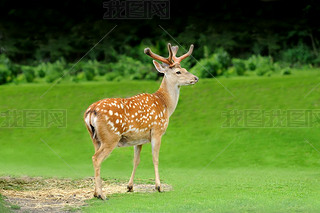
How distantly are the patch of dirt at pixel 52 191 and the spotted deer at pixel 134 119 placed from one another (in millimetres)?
603

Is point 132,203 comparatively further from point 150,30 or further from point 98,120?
point 150,30

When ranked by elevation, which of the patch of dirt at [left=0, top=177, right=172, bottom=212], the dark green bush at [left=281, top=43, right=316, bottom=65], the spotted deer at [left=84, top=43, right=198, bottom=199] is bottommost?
the patch of dirt at [left=0, top=177, right=172, bottom=212]

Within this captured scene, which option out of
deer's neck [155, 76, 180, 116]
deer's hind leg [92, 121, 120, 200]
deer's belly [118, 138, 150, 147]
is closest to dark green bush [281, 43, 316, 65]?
deer's neck [155, 76, 180, 116]

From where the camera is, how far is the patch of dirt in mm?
11727

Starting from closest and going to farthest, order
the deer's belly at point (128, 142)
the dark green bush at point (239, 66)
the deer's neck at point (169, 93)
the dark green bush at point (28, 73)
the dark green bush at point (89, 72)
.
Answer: the deer's belly at point (128, 142) < the deer's neck at point (169, 93) < the dark green bush at point (239, 66) < the dark green bush at point (89, 72) < the dark green bush at point (28, 73)

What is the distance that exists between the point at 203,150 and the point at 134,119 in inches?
241

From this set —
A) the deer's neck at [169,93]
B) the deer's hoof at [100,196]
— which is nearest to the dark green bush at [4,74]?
the deer's neck at [169,93]

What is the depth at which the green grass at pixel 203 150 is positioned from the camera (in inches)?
473

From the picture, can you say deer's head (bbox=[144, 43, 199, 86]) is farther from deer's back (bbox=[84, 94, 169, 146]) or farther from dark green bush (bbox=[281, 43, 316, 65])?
dark green bush (bbox=[281, 43, 316, 65])

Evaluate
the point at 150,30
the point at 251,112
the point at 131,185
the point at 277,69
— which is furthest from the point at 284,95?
the point at 131,185

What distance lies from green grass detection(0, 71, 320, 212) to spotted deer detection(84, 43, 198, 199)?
104 centimetres

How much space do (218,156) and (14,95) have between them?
886 centimetres

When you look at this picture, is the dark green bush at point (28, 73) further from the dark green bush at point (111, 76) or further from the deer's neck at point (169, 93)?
the deer's neck at point (169, 93)

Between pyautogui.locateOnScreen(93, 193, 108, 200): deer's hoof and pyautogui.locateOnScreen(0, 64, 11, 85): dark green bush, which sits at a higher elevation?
pyautogui.locateOnScreen(0, 64, 11, 85): dark green bush
